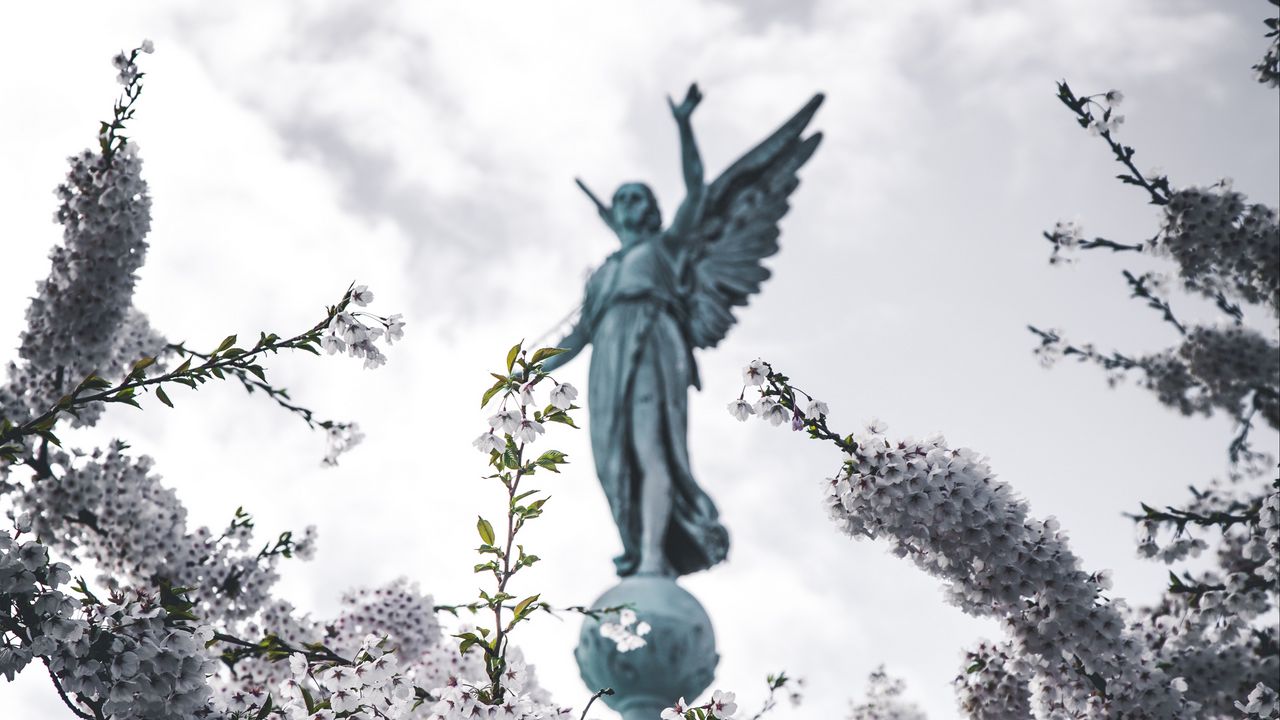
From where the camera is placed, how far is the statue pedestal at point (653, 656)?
6.82 m

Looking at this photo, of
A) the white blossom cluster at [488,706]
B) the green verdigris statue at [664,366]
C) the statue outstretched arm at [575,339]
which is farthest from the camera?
the statue outstretched arm at [575,339]

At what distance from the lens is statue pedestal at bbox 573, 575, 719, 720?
6816 millimetres

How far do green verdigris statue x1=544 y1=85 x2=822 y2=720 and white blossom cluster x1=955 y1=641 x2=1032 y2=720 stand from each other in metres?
2.57

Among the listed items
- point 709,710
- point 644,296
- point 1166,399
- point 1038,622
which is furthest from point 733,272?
point 709,710

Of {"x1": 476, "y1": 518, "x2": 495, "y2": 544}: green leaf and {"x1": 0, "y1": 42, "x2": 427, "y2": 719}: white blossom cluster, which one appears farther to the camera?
{"x1": 0, "y1": 42, "x2": 427, "y2": 719}: white blossom cluster

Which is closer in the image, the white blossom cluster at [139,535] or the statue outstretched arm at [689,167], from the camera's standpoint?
the white blossom cluster at [139,535]

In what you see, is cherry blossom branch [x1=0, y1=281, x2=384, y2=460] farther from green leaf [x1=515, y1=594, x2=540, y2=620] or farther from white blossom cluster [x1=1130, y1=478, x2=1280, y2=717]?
white blossom cluster [x1=1130, y1=478, x2=1280, y2=717]

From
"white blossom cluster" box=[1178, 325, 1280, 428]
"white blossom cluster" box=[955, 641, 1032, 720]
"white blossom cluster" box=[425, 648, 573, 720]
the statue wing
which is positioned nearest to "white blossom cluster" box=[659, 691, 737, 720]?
"white blossom cluster" box=[425, 648, 573, 720]

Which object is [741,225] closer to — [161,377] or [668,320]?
[668,320]

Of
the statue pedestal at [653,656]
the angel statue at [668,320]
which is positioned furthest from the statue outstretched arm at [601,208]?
the statue pedestal at [653,656]

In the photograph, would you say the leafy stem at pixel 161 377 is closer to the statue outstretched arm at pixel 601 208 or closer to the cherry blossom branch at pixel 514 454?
the cherry blossom branch at pixel 514 454

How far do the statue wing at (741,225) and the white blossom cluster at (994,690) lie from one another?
15.0 ft

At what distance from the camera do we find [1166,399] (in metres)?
7.41

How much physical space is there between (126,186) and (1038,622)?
3.71 m
